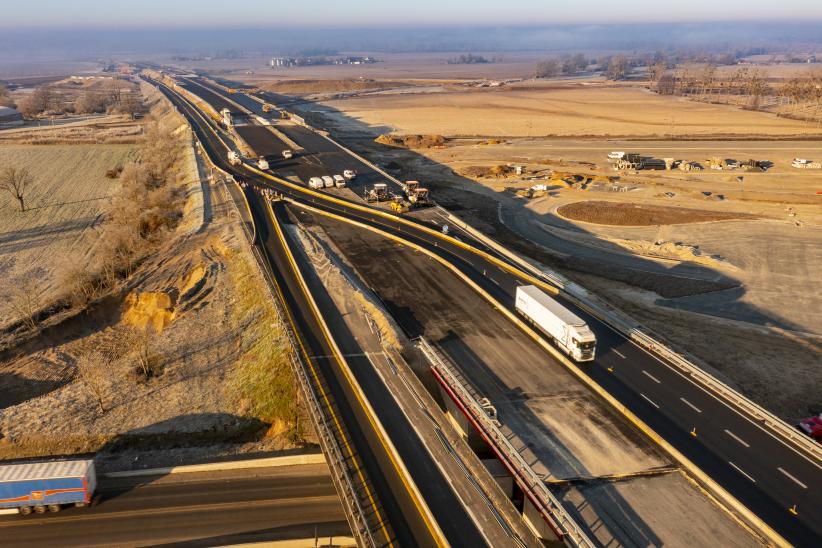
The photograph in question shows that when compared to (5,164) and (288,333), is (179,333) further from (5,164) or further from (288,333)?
(5,164)

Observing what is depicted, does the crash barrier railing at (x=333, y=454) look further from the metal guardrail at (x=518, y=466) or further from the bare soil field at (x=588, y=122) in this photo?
the bare soil field at (x=588, y=122)

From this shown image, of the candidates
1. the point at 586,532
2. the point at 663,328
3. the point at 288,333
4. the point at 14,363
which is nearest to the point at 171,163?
the point at 14,363

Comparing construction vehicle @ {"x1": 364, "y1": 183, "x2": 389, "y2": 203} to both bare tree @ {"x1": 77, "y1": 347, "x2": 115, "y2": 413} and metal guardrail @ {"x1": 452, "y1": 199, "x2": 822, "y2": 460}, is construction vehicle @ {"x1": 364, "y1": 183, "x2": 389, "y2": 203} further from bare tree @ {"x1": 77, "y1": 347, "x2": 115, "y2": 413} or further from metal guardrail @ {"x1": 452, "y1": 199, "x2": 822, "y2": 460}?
bare tree @ {"x1": 77, "y1": 347, "x2": 115, "y2": 413}

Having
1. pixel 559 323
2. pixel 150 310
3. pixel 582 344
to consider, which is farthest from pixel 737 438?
pixel 150 310

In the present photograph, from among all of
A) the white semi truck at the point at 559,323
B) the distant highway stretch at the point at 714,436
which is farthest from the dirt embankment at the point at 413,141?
the white semi truck at the point at 559,323

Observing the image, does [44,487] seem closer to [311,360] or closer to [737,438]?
[311,360]

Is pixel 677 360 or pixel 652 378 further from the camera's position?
pixel 677 360
